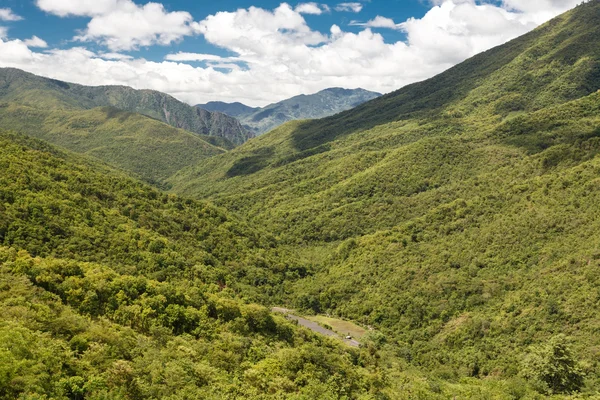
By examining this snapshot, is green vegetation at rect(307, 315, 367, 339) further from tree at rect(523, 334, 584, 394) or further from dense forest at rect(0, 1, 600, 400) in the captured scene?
tree at rect(523, 334, 584, 394)

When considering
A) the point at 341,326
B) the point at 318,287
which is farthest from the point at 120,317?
the point at 318,287

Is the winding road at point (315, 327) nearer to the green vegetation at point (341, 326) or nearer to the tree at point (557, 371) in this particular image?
the green vegetation at point (341, 326)

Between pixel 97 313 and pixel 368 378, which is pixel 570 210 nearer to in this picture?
pixel 368 378

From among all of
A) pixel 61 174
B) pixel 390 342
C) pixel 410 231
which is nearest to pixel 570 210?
pixel 410 231

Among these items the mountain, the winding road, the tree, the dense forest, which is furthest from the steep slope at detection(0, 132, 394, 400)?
the mountain

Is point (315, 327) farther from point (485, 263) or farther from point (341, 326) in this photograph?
point (485, 263)

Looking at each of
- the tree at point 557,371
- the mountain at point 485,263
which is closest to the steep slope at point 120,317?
the tree at point 557,371
